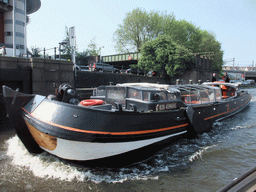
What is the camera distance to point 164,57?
85.8 feet

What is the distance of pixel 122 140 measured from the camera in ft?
15.5

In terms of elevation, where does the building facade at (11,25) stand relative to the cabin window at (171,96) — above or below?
above

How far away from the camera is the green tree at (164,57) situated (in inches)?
1026

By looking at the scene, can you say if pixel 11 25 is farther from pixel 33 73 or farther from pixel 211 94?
pixel 211 94

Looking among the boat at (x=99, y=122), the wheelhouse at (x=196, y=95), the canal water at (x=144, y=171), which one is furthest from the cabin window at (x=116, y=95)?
the wheelhouse at (x=196, y=95)

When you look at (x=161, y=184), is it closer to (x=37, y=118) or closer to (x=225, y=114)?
(x=37, y=118)

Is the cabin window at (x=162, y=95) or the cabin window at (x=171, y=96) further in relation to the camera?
the cabin window at (x=171, y=96)

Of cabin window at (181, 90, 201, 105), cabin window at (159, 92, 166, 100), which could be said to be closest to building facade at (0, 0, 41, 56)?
cabin window at (181, 90, 201, 105)

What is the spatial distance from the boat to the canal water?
1.29 feet

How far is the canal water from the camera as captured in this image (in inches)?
171

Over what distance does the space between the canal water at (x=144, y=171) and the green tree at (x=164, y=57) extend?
2016 cm

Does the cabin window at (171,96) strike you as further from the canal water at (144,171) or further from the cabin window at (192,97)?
the canal water at (144,171)

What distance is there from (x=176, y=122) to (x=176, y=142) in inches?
39.2

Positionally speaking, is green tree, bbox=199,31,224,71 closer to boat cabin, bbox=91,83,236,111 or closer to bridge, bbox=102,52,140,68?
bridge, bbox=102,52,140,68
